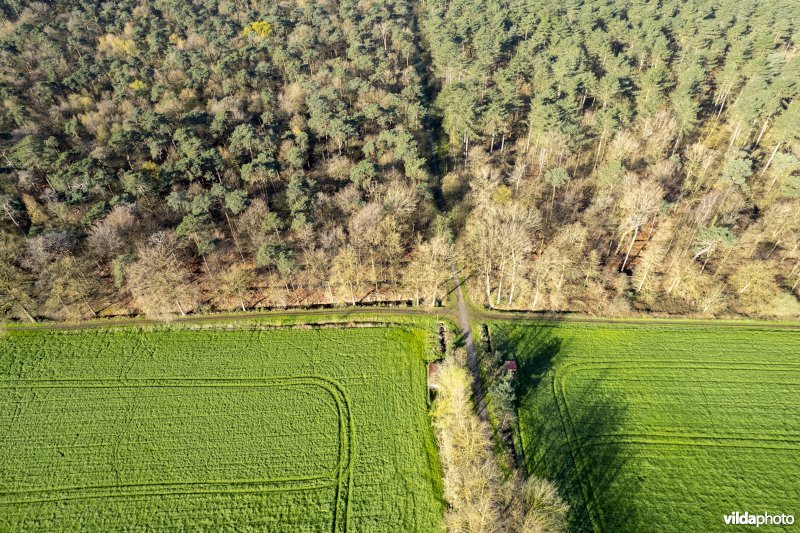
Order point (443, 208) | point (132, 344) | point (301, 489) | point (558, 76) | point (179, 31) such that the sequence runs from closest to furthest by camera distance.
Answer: point (301, 489) → point (132, 344) → point (443, 208) → point (558, 76) → point (179, 31)

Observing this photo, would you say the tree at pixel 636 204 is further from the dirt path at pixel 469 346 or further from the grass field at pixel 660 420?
the dirt path at pixel 469 346

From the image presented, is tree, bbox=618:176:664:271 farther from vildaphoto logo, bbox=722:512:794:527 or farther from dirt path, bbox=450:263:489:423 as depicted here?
vildaphoto logo, bbox=722:512:794:527

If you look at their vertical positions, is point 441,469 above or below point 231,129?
below

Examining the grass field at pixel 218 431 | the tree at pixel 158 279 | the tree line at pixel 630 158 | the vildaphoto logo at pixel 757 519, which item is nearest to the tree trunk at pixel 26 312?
the grass field at pixel 218 431

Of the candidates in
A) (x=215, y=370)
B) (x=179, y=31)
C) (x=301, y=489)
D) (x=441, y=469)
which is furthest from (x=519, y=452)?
(x=179, y=31)

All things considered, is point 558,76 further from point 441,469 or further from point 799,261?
point 441,469

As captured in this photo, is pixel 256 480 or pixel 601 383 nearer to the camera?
pixel 256 480
